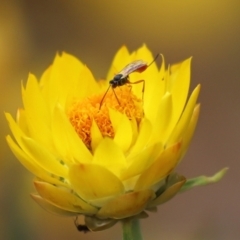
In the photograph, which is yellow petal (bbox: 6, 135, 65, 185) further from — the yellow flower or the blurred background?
the blurred background

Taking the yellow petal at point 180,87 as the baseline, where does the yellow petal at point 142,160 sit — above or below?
below

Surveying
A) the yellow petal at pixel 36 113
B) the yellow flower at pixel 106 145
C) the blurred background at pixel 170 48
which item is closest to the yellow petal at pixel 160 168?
the yellow flower at pixel 106 145

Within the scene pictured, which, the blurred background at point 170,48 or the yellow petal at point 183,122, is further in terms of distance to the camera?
the blurred background at point 170,48

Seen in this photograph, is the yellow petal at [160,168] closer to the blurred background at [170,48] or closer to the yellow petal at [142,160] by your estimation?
the yellow petal at [142,160]

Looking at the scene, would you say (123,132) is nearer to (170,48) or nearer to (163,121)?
(163,121)

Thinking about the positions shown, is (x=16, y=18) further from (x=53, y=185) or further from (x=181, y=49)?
(x=53, y=185)

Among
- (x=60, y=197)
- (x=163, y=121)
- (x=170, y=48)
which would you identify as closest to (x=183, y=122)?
(x=163, y=121)

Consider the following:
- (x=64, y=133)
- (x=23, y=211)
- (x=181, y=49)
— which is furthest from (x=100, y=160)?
(x=181, y=49)
